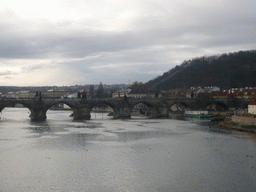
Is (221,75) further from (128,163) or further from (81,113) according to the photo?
(128,163)

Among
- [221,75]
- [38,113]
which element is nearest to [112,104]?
[38,113]

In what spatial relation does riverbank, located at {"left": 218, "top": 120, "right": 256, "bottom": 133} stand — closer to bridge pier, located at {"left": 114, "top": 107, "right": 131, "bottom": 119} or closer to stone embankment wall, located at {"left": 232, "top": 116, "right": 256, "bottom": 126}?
stone embankment wall, located at {"left": 232, "top": 116, "right": 256, "bottom": 126}

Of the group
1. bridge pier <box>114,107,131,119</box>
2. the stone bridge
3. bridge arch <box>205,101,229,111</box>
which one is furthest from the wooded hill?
bridge pier <box>114,107,131,119</box>

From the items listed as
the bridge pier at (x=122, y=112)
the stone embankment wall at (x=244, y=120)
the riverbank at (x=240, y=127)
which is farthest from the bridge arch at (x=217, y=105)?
the riverbank at (x=240, y=127)

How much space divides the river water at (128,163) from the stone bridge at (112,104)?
30.5 m

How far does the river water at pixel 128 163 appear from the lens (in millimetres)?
25453

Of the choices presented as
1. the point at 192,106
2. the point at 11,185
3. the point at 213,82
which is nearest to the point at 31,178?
the point at 11,185

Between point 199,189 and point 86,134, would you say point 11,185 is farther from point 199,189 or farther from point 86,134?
point 86,134

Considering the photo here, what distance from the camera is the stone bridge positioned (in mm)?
79125

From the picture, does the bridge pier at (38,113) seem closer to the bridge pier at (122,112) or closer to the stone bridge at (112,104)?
the stone bridge at (112,104)

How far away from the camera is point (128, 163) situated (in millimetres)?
31656

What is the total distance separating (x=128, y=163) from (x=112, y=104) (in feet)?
189

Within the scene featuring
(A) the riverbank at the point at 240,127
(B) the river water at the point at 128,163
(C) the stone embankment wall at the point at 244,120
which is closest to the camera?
(B) the river water at the point at 128,163

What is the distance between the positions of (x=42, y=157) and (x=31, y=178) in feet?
23.5
